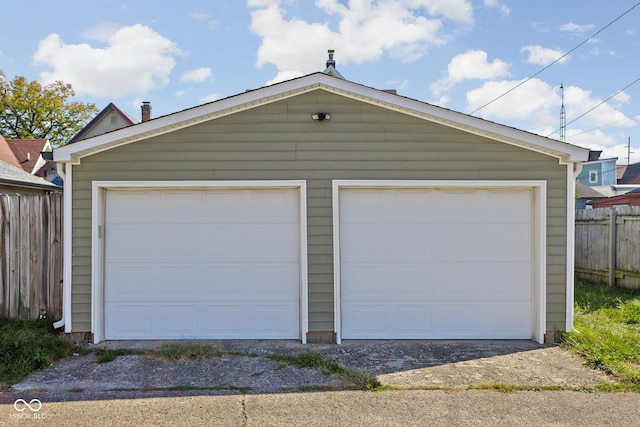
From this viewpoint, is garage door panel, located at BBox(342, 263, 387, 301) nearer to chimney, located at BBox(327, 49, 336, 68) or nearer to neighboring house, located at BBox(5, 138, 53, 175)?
chimney, located at BBox(327, 49, 336, 68)

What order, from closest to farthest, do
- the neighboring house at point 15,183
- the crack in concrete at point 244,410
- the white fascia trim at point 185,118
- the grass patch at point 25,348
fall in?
the crack in concrete at point 244,410 → the grass patch at point 25,348 → the white fascia trim at point 185,118 → the neighboring house at point 15,183

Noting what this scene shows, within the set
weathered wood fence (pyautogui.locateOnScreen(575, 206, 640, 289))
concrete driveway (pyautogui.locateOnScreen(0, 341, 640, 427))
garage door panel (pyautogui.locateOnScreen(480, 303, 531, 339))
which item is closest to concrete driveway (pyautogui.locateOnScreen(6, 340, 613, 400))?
concrete driveway (pyautogui.locateOnScreen(0, 341, 640, 427))

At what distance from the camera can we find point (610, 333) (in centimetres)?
571

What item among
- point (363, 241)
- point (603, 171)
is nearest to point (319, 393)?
point (363, 241)

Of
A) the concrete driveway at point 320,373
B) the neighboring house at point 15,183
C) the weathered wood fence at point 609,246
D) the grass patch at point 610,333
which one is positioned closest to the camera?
the concrete driveway at point 320,373

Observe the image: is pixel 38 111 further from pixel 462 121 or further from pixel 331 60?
pixel 462 121

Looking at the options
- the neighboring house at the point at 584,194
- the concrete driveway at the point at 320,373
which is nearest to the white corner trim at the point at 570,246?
the concrete driveway at the point at 320,373

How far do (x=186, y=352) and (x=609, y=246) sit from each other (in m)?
8.11

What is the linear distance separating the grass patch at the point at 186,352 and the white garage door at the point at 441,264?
178 centimetres

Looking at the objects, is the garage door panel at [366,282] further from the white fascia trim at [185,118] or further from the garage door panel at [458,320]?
the white fascia trim at [185,118]

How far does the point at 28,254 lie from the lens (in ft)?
19.3

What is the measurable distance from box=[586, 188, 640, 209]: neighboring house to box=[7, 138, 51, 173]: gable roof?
26.2 meters

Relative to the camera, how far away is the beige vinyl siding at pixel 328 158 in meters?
5.70

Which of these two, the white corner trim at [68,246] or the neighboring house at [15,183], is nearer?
the white corner trim at [68,246]
